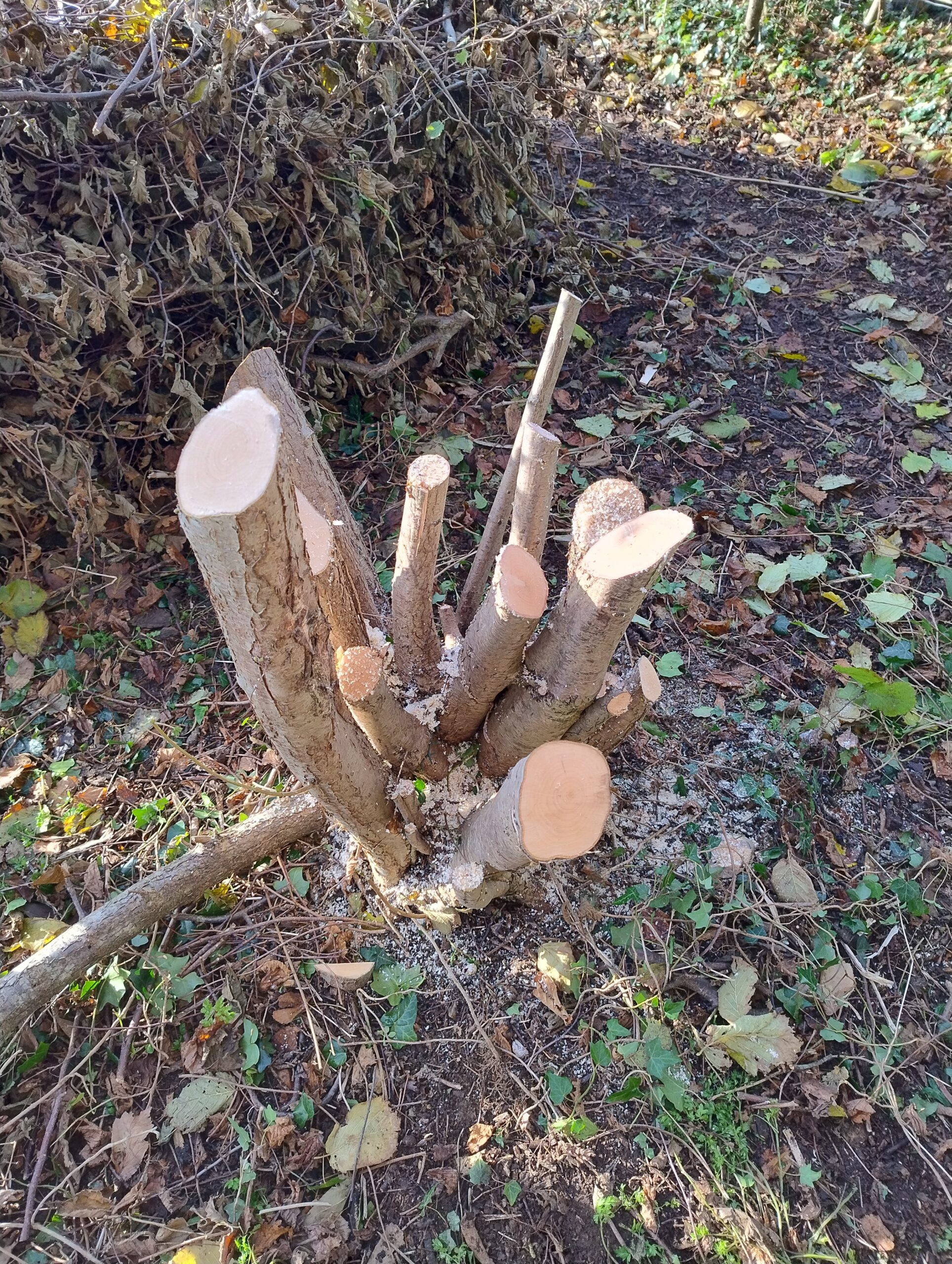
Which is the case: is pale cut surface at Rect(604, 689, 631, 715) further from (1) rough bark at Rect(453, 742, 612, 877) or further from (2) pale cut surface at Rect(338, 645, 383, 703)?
(2) pale cut surface at Rect(338, 645, 383, 703)

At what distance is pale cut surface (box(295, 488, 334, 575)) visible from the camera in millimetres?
1626

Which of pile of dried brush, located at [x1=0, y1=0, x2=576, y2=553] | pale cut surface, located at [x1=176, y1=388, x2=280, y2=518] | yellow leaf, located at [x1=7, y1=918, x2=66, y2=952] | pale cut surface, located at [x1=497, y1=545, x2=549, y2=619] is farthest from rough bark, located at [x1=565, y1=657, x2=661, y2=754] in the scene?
pile of dried brush, located at [x1=0, y1=0, x2=576, y2=553]

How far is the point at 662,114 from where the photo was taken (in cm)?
493

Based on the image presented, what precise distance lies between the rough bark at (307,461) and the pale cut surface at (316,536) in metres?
0.12

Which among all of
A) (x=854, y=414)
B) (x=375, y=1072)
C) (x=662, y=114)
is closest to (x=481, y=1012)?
(x=375, y=1072)

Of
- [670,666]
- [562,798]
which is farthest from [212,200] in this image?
[562,798]

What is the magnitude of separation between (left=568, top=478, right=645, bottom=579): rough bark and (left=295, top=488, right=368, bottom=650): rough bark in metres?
0.55

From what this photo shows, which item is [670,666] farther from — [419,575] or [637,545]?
[637,545]

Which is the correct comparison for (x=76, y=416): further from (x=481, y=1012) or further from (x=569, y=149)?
(x=569, y=149)

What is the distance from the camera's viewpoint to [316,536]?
1.65 meters

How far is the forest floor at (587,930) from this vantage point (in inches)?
66.1

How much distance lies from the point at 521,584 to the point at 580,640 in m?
0.17

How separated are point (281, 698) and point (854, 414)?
3115 millimetres

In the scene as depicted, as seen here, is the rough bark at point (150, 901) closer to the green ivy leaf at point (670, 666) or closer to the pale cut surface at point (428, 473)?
the pale cut surface at point (428, 473)
